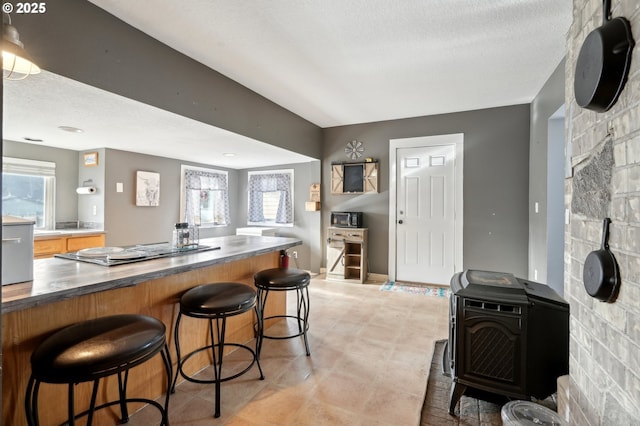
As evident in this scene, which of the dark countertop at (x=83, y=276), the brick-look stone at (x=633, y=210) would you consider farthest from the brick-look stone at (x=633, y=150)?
the dark countertop at (x=83, y=276)

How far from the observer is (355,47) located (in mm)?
2473

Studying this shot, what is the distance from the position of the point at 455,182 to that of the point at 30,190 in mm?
5734

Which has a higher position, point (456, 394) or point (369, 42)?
point (369, 42)

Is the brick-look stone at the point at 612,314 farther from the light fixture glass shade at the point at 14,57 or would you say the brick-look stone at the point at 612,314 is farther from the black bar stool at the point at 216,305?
the light fixture glass shade at the point at 14,57

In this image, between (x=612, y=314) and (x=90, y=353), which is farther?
(x=90, y=353)

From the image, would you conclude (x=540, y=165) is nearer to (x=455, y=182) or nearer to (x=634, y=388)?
(x=455, y=182)

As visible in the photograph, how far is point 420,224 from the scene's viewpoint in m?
4.44

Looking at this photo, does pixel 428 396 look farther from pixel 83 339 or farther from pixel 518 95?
pixel 518 95

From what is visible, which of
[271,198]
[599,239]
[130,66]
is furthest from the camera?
[271,198]

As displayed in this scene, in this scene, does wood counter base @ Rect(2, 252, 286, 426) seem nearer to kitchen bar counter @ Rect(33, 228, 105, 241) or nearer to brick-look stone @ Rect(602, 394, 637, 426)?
brick-look stone @ Rect(602, 394, 637, 426)

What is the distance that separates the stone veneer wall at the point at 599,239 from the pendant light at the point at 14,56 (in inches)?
84.9

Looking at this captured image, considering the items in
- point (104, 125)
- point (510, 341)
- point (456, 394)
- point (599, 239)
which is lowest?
point (456, 394)

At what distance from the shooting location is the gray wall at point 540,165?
2.89 m

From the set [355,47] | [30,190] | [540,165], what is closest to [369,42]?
[355,47]
